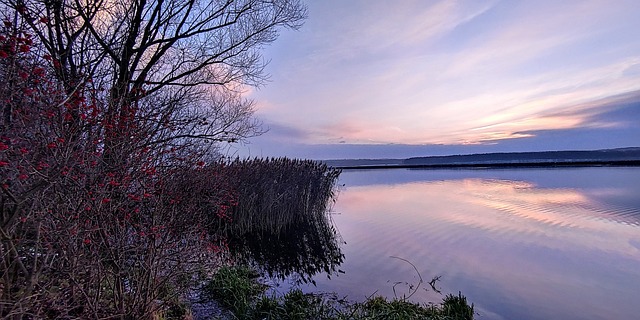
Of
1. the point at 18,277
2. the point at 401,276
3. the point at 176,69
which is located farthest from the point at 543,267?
the point at 176,69

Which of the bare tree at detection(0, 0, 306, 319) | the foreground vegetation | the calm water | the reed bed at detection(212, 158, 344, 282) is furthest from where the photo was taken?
the reed bed at detection(212, 158, 344, 282)

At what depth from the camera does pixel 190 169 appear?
5.16 meters

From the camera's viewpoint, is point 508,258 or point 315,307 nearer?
point 315,307

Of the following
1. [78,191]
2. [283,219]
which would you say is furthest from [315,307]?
[283,219]

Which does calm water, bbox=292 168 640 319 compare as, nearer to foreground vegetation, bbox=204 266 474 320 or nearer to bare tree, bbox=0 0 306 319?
foreground vegetation, bbox=204 266 474 320

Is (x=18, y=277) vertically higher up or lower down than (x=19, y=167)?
lower down

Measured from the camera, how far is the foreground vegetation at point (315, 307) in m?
4.69

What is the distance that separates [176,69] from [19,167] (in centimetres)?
672

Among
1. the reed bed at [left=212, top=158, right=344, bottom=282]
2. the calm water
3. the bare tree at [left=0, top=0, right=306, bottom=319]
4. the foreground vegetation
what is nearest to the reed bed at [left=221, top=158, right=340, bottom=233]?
the reed bed at [left=212, top=158, right=344, bottom=282]

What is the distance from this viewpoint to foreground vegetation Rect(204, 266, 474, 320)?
15.4ft

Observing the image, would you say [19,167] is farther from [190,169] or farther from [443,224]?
[443,224]

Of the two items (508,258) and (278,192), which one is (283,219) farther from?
(508,258)

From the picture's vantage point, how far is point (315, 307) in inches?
193

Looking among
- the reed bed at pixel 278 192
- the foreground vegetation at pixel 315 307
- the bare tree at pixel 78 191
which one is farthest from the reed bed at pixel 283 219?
the bare tree at pixel 78 191
